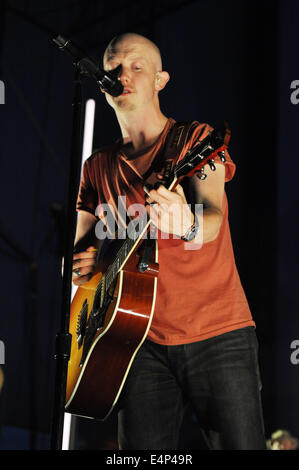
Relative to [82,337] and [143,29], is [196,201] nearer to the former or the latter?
[82,337]

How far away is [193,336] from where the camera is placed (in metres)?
1.75

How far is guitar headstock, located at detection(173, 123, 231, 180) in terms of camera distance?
1519 mm

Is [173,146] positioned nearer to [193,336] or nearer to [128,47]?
[128,47]

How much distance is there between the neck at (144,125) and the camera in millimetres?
2154

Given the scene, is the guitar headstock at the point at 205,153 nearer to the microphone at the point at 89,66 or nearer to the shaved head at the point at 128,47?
the microphone at the point at 89,66

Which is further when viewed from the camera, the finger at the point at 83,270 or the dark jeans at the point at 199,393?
the finger at the point at 83,270

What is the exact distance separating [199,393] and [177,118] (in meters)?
2.66

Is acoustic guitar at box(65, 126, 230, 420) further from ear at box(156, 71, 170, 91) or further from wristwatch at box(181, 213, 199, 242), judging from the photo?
ear at box(156, 71, 170, 91)

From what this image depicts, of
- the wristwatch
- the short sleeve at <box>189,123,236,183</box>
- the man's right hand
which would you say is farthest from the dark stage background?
the wristwatch

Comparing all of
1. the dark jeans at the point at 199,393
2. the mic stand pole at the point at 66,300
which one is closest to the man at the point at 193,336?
the dark jeans at the point at 199,393

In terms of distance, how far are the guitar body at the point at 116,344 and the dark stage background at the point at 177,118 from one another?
6.68ft
